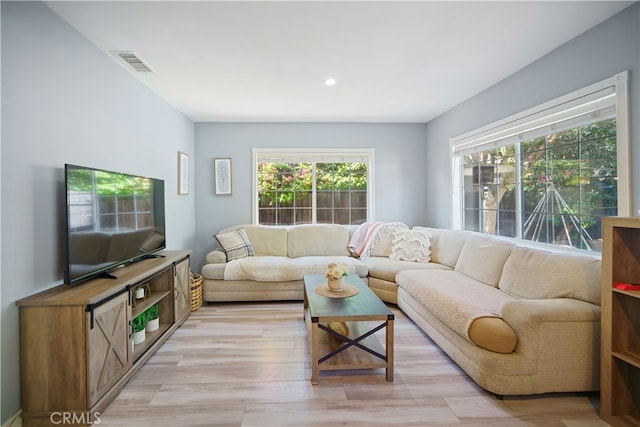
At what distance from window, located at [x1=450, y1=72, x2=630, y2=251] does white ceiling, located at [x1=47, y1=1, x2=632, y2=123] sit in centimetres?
51

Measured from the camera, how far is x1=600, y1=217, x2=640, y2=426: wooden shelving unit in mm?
1772

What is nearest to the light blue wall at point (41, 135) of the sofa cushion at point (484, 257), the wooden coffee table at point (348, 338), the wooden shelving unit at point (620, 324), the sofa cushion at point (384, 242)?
the wooden coffee table at point (348, 338)

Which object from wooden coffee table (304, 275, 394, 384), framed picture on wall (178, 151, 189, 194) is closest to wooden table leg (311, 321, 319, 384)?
wooden coffee table (304, 275, 394, 384)

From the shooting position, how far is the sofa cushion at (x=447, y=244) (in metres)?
3.66

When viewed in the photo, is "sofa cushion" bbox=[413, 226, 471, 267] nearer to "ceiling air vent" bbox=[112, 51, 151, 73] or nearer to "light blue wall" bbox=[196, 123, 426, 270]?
"light blue wall" bbox=[196, 123, 426, 270]

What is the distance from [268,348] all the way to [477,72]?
10.2 ft

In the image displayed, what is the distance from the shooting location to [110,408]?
6.33 feet

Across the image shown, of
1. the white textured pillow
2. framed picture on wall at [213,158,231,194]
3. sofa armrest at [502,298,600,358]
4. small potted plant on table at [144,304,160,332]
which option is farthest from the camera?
framed picture on wall at [213,158,231,194]

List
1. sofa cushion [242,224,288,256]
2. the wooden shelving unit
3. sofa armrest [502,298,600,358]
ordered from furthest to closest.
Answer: sofa cushion [242,224,288,256] < sofa armrest [502,298,600,358] < the wooden shelving unit

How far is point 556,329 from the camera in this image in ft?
6.36

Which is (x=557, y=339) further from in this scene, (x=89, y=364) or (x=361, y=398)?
(x=89, y=364)

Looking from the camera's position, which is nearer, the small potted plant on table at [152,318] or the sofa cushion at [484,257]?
the small potted plant on table at [152,318]

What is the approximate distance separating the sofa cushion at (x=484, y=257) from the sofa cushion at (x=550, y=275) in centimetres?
10

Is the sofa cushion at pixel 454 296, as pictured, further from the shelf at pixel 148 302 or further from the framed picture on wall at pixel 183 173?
the framed picture on wall at pixel 183 173
